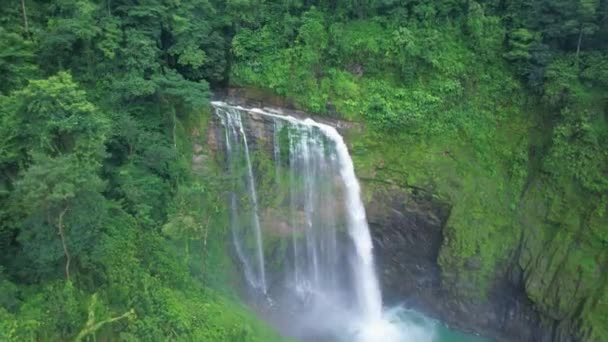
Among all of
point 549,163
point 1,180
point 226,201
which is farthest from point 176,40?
point 549,163

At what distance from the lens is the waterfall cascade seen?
15.4 meters

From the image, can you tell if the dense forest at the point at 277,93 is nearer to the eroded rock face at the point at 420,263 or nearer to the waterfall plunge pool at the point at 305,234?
the eroded rock face at the point at 420,263

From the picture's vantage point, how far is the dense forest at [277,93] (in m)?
10.1

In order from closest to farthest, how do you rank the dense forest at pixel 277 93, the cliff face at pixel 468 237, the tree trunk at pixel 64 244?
1. the tree trunk at pixel 64 244
2. the dense forest at pixel 277 93
3. the cliff face at pixel 468 237

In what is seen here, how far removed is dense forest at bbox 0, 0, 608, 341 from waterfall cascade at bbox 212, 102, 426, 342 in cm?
88

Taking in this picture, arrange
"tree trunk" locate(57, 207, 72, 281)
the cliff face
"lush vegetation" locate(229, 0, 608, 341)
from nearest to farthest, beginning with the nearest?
1. "tree trunk" locate(57, 207, 72, 281)
2. "lush vegetation" locate(229, 0, 608, 341)
3. the cliff face

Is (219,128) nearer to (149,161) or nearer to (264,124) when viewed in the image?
(264,124)

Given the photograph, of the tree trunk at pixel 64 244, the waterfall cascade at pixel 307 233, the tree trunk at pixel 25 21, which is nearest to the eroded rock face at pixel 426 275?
the waterfall cascade at pixel 307 233

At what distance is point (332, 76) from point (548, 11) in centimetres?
745

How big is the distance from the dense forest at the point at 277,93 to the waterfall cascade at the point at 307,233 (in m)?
0.88

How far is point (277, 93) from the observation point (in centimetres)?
1656

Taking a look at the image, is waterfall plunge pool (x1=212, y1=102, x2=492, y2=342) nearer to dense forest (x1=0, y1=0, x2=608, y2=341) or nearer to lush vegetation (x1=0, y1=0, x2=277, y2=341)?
dense forest (x1=0, y1=0, x2=608, y2=341)

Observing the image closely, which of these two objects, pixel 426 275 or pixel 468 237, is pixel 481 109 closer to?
pixel 468 237

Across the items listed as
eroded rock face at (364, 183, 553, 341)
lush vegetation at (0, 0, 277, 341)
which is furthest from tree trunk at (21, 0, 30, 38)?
eroded rock face at (364, 183, 553, 341)
